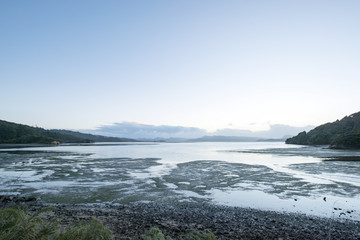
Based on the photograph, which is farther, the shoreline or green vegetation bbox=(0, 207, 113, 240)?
the shoreline

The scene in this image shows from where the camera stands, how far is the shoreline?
9797mm

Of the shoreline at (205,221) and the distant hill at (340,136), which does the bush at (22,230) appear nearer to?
the shoreline at (205,221)

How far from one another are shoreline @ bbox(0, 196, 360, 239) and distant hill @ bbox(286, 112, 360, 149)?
84304mm

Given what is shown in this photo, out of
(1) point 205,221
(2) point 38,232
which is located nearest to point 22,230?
(2) point 38,232

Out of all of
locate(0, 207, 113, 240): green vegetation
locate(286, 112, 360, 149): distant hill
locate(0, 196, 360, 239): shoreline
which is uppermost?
locate(286, 112, 360, 149): distant hill

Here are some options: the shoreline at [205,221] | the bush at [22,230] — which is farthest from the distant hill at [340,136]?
the bush at [22,230]

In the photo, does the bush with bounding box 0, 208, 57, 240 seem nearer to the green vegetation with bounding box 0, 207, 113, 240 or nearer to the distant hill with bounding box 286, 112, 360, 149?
the green vegetation with bounding box 0, 207, 113, 240

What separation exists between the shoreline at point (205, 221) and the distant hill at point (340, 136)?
84.3 m

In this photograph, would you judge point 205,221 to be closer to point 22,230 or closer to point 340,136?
point 22,230

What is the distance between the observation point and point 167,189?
20141 millimetres

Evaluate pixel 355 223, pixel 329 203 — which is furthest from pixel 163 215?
pixel 329 203

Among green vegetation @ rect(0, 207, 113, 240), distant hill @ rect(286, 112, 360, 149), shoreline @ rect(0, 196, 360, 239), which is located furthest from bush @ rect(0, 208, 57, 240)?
distant hill @ rect(286, 112, 360, 149)

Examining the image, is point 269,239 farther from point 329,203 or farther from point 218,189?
point 218,189

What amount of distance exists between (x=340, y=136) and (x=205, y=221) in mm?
95486
